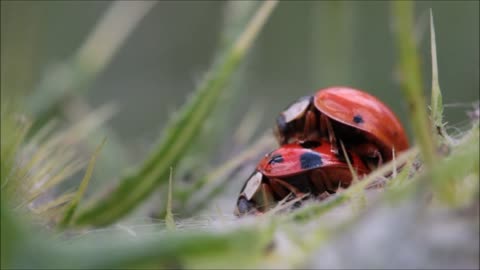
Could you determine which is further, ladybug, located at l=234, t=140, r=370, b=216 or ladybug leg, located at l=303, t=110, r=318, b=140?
ladybug leg, located at l=303, t=110, r=318, b=140

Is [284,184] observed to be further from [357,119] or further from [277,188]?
[357,119]

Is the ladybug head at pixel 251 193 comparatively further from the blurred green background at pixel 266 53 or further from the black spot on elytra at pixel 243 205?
the blurred green background at pixel 266 53

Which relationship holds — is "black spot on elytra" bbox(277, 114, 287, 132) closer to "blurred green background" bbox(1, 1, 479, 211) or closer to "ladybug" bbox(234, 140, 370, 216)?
"blurred green background" bbox(1, 1, 479, 211)

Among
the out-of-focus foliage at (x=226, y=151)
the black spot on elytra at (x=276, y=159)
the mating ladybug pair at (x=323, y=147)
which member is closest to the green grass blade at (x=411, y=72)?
the out-of-focus foliage at (x=226, y=151)

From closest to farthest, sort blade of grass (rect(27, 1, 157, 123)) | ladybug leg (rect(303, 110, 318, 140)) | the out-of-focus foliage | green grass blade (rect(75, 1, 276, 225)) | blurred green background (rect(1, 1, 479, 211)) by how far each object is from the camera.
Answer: the out-of-focus foliage
green grass blade (rect(75, 1, 276, 225))
ladybug leg (rect(303, 110, 318, 140))
blade of grass (rect(27, 1, 157, 123))
blurred green background (rect(1, 1, 479, 211))

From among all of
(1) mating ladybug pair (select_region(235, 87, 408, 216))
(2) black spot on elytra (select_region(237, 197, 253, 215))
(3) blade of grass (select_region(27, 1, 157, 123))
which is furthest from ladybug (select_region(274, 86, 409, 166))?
(3) blade of grass (select_region(27, 1, 157, 123))

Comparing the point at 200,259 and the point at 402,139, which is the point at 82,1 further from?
the point at 200,259

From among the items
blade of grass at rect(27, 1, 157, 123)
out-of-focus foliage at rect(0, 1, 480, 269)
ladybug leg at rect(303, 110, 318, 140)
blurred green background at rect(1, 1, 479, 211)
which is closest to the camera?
out-of-focus foliage at rect(0, 1, 480, 269)
